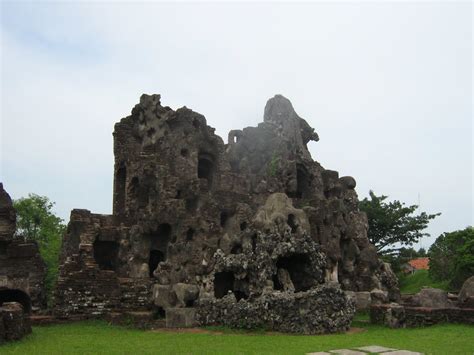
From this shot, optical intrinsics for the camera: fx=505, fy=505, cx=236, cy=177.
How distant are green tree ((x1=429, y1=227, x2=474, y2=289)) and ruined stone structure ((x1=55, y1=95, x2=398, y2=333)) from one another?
9.07m

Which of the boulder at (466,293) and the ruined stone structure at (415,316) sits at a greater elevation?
the boulder at (466,293)

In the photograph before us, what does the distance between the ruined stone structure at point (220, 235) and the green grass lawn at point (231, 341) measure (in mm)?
1628

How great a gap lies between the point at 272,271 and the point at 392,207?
26375 millimetres

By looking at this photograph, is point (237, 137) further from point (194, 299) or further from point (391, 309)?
point (391, 309)

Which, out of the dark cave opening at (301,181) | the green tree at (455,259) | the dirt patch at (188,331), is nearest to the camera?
the dirt patch at (188,331)

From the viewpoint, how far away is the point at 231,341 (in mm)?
14305

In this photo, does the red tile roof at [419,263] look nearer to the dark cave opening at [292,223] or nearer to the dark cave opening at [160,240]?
the dark cave opening at [160,240]

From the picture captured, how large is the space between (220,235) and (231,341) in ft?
24.6

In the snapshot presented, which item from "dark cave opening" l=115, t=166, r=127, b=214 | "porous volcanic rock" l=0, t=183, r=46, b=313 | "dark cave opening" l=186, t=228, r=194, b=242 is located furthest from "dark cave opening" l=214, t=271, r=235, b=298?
"dark cave opening" l=115, t=166, r=127, b=214

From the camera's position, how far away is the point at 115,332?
1733 cm

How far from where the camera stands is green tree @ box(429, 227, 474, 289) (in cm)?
3484

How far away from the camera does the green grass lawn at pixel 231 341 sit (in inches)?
493

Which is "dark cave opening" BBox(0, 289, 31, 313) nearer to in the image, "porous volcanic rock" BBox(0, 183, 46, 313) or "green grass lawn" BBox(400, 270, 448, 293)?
"porous volcanic rock" BBox(0, 183, 46, 313)

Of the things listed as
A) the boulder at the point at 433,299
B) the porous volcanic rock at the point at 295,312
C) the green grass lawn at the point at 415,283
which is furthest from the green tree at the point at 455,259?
the porous volcanic rock at the point at 295,312
